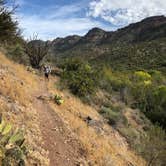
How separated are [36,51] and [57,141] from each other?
2235cm

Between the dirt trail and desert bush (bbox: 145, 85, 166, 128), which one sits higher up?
the dirt trail

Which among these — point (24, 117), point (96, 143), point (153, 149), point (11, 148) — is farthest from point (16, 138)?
point (153, 149)

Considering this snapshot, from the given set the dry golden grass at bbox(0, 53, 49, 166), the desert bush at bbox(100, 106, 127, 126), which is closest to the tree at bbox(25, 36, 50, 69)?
the desert bush at bbox(100, 106, 127, 126)

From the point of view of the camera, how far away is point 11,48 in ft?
108

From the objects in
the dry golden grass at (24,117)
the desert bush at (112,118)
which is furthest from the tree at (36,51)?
the dry golden grass at (24,117)

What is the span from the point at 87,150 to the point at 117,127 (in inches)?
384

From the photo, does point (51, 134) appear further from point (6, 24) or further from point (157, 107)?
point (157, 107)

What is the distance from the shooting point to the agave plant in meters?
8.70

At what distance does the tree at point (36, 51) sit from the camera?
110 feet

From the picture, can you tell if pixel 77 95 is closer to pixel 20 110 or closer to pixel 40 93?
pixel 40 93

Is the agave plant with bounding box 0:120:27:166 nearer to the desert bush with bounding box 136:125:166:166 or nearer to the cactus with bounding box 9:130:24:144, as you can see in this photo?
the cactus with bounding box 9:130:24:144

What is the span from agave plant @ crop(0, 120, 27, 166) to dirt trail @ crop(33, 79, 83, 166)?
1.66 m

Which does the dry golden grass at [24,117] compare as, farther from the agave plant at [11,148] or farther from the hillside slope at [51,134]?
the agave plant at [11,148]

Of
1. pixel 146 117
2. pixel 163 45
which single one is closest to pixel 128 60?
pixel 163 45
